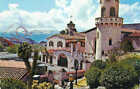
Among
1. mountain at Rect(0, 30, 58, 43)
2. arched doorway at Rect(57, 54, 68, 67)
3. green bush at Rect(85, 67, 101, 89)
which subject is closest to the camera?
green bush at Rect(85, 67, 101, 89)

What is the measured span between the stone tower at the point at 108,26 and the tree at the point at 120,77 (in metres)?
9.72

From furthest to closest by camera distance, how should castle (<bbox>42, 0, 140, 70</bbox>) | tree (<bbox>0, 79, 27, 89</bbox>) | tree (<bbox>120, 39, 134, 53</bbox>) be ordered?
tree (<bbox>120, 39, 134, 53</bbox>) < castle (<bbox>42, 0, 140, 70</bbox>) < tree (<bbox>0, 79, 27, 89</bbox>)

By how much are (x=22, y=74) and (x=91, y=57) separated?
14468 mm

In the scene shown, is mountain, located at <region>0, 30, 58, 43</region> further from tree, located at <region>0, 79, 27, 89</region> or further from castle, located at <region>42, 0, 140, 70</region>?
tree, located at <region>0, 79, 27, 89</region>

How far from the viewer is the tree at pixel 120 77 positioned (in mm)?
17016

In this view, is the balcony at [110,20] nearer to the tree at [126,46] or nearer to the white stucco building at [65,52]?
the tree at [126,46]

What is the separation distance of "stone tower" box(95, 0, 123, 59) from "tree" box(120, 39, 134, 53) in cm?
113

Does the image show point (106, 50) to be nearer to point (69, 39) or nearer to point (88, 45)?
point (88, 45)

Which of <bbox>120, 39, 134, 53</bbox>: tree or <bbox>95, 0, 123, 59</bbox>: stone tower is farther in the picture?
<bbox>120, 39, 134, 53</bbox>: tree

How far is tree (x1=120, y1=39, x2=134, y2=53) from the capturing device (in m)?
27.7

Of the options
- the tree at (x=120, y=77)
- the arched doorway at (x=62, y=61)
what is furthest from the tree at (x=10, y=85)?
the arched doorway at (x=62, y=61)

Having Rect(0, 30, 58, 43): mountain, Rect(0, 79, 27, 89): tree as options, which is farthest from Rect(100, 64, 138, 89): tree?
Rect(0, 30, 58, 43): mountain

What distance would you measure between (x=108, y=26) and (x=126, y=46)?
5.41 metres

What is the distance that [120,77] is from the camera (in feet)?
56.1
